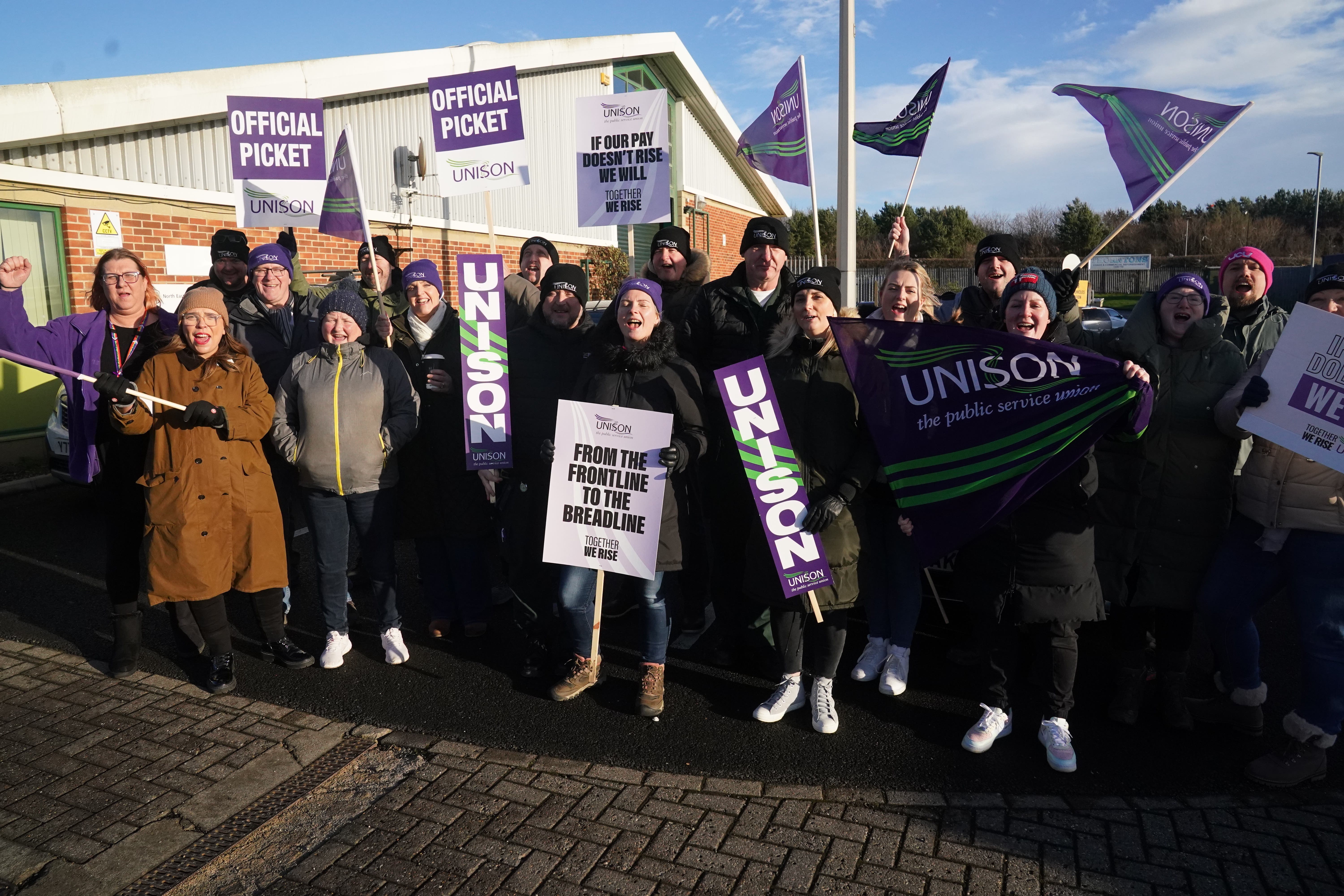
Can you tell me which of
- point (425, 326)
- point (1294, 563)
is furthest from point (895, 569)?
point (425, 326)

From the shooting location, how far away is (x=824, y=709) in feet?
13.6

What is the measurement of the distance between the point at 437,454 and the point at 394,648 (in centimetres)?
108

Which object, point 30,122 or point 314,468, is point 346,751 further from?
point 30,122

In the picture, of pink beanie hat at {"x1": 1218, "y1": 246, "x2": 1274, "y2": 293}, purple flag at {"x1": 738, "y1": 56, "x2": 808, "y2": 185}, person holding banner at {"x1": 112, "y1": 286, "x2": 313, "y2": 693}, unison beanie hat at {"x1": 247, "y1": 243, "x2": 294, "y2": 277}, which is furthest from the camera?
purple flag at {"x1": 738, "y1": 56, "x2": 808, "y2": 185}

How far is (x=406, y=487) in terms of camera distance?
4.93 metres

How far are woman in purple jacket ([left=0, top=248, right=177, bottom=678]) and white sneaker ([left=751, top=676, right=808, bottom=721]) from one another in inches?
128

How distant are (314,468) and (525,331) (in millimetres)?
1319

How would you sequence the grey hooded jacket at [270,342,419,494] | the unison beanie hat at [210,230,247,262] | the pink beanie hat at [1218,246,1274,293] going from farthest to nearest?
the unison beanie hat at [210,230,247,262] < the pink beanie hat at [1218,246,1274,293] < the grey hooded jacket at [270,342,419,494]

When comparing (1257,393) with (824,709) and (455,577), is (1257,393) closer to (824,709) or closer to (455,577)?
(824,709)

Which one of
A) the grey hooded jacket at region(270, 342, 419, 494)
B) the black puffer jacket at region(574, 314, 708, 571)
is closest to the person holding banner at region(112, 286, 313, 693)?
the grey hooded jacket at region(270, 342, 419, 494)

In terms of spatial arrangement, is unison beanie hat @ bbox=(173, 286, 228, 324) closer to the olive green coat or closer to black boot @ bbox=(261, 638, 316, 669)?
black boot @ bbox=(261, 638, 316, 669)

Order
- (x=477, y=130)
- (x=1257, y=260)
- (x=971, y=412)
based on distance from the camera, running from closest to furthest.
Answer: (x=971, y=412)
(x=1257, y=260)
(x=477, y=130)

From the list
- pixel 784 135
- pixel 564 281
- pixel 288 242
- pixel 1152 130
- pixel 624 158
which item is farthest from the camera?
pixel 288 242

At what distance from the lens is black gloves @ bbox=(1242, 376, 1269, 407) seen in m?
3.56
